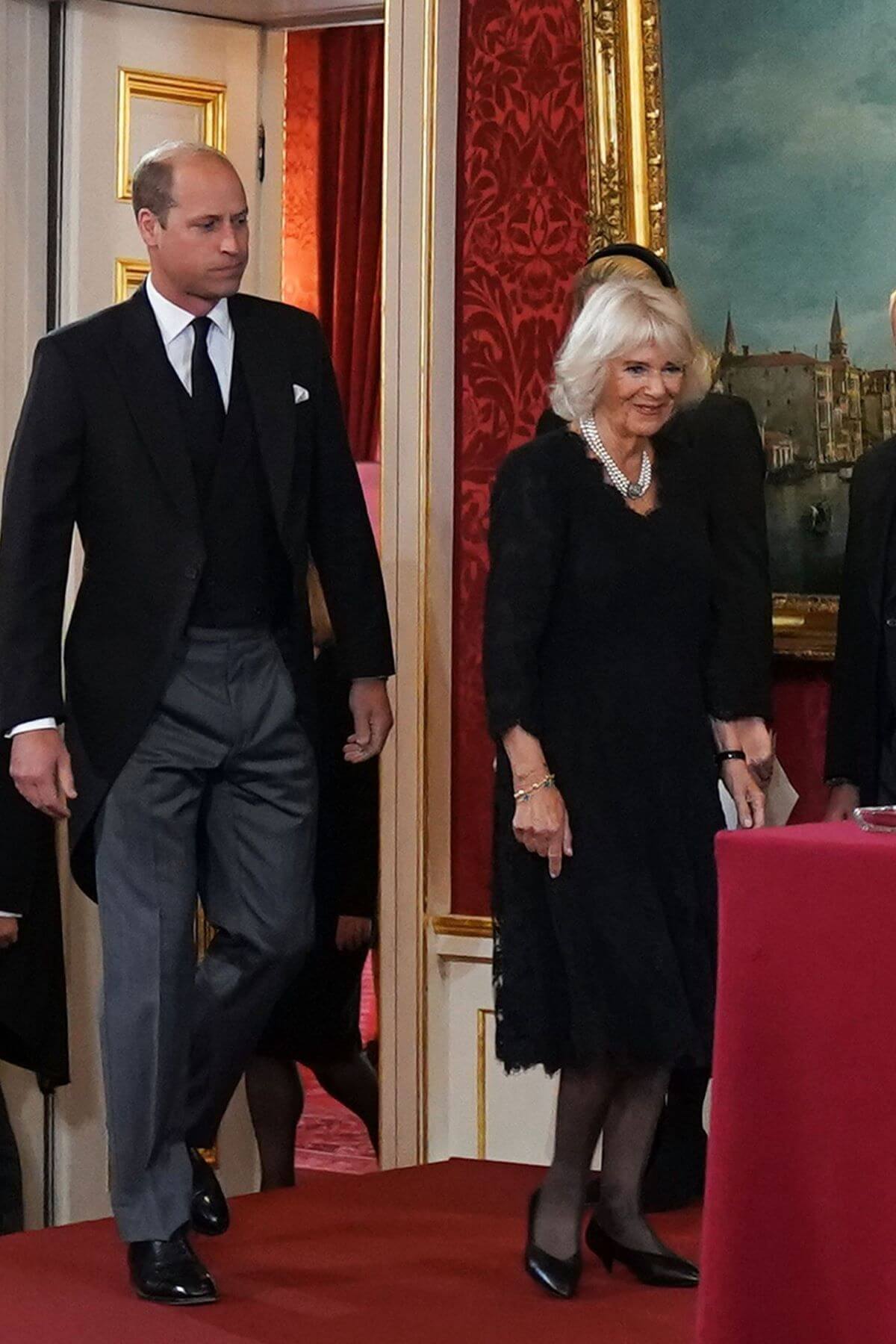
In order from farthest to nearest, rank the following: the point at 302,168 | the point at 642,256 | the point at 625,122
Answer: the point at 302,168 < the point at 625,122 < the point at 642,256

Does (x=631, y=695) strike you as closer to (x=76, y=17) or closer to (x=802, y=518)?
(x=802, y=518)

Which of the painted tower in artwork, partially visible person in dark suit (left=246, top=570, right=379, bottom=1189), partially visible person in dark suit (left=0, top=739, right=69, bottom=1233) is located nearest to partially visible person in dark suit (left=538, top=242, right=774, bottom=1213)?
the painted tower in artwork

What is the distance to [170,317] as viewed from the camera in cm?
375

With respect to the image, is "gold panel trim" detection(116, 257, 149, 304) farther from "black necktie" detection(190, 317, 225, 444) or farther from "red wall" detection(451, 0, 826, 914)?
"black necktie" detection(190, 317, 225, 444)

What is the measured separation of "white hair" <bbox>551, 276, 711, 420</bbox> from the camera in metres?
3.52

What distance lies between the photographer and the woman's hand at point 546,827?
3.47m

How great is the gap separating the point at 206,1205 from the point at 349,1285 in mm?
333

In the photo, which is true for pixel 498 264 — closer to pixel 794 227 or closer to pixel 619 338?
pixel 794 227

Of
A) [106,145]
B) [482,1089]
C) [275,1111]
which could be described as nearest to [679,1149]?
[482,1089]

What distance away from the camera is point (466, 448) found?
484cm

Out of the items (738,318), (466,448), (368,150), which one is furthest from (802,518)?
(368,150)

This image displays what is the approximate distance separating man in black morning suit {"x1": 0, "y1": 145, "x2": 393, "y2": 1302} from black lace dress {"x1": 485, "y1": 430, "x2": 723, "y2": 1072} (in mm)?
402

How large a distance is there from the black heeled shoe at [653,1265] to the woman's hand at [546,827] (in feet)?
2.04

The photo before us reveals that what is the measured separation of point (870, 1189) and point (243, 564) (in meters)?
1.73
